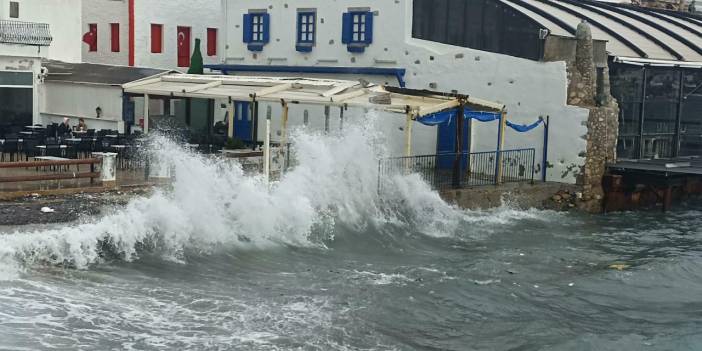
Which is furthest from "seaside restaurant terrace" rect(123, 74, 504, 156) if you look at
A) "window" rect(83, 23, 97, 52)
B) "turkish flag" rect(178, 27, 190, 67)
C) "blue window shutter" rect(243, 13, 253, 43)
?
"window" rect(83, 23, 97, 52)

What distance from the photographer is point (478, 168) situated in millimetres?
29031

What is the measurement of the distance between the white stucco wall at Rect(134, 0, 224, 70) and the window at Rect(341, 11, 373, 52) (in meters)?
8.47

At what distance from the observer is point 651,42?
32094mm

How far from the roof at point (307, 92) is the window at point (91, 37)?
10.8 m

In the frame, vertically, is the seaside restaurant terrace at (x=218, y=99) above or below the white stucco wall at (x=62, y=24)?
below

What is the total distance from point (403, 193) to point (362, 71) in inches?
317

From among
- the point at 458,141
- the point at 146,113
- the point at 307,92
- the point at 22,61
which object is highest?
the point at 22,61

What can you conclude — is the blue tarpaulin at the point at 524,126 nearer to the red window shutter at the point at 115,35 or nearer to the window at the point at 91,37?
the red window shutter at the point at 115,35

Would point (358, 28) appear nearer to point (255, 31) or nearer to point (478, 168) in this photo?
point (255, 31)

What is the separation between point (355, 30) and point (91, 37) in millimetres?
13590

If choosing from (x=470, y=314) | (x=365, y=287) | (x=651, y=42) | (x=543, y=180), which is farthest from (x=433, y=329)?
(x=651, y=42)

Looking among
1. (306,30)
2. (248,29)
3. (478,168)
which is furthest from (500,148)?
(248,29)

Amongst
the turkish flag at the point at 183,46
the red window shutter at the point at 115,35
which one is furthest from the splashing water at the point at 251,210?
the turkish flag at the point at 183,46

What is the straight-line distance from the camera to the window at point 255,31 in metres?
33.9
